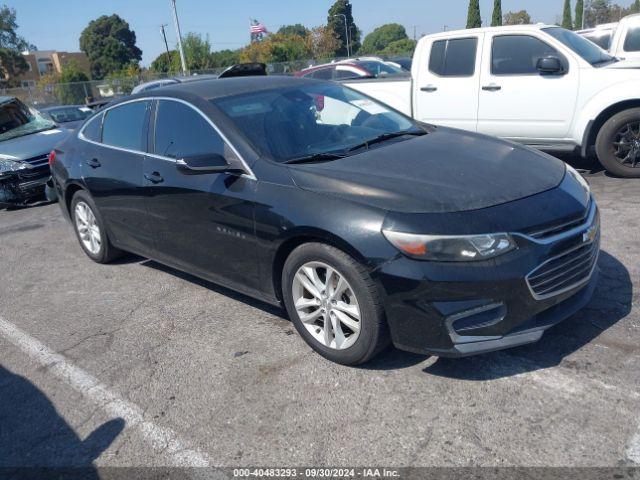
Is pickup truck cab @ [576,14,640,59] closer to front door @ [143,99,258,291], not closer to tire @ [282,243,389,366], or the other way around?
front door @ [143,99,258,291]

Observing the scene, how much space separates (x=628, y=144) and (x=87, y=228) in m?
6.07

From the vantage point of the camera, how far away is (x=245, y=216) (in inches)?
144

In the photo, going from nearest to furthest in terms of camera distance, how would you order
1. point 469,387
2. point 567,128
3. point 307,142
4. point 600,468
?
1. point 600,468
2. point 469,387
3. point 307,142
4. point 567,128

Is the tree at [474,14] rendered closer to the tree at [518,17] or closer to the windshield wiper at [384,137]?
the tree at [518,17]

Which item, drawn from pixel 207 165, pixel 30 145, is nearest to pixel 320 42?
pixel 30 145

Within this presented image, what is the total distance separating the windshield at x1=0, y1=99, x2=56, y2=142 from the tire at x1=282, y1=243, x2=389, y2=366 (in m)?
7.90

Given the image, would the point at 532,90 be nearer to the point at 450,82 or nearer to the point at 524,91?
the point at 524,91

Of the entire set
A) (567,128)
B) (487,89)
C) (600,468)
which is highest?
(487,89)

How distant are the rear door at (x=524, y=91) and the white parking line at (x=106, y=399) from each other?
5.91 metres

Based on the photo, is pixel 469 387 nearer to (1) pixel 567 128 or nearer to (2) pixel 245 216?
(2) pixel 245 216

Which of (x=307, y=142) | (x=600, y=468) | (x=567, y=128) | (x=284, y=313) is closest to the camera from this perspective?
(x=600, y=468)

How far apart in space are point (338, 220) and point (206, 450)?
4.44 ft

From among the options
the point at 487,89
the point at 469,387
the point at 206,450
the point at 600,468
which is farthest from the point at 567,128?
A: the point at 206,450

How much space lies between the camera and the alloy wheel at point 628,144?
21.7ft
